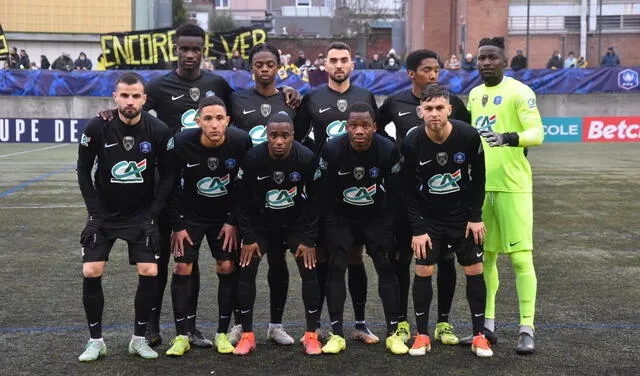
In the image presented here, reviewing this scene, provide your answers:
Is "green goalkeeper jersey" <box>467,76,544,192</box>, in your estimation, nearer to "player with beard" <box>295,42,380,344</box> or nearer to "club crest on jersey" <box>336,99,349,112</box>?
"player with beard" <box>295,42,380,344</box>

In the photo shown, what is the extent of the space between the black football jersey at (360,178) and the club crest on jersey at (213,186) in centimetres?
73

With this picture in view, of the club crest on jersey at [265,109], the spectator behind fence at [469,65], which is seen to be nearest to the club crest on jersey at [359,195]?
the club crest on jersey at [265,109]

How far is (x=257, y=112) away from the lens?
708 cm

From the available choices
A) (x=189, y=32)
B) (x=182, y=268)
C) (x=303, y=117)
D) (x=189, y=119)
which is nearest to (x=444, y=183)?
(x=303, y=117)

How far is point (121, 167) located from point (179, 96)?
1.00 meters

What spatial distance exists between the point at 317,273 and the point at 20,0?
3985cm

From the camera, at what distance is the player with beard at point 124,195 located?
251 inches

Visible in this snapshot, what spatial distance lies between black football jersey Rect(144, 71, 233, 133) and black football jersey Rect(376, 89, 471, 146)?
4.35 ft

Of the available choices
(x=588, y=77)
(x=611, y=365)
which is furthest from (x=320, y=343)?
(x=588, y=77)

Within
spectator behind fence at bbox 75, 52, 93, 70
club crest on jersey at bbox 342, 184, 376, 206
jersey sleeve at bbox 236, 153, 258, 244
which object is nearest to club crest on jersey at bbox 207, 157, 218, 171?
jersey sleeve at bbox 236, 153, 258, 244

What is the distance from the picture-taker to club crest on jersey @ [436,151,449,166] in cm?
644

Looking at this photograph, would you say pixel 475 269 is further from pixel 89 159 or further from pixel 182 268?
pixel 89 159

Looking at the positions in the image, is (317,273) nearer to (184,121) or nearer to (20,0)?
(184,121)

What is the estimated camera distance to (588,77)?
1216 inches
